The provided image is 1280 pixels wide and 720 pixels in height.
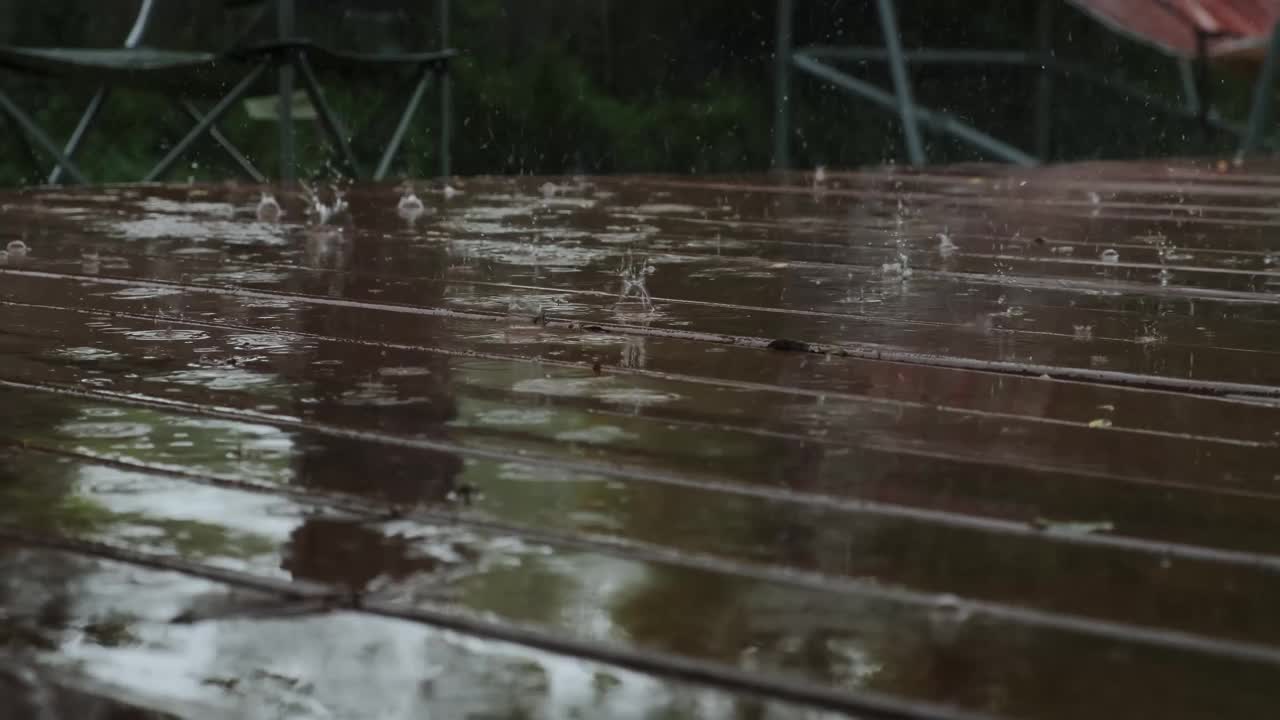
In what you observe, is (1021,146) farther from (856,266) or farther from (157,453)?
(157,453)

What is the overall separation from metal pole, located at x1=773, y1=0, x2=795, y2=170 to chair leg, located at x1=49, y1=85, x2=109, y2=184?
2448mm

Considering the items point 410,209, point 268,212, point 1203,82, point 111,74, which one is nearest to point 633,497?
point 268,212

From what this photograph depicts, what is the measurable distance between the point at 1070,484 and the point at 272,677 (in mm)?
470

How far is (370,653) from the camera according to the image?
1.83 ft

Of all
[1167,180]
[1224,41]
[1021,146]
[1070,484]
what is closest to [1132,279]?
[1070,484]

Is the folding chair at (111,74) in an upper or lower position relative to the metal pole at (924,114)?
lower

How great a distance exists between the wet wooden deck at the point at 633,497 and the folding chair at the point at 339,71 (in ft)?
7.86

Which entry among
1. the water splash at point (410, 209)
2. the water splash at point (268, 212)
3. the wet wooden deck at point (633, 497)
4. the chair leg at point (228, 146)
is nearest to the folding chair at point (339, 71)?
the chair leg at point (228, 146)

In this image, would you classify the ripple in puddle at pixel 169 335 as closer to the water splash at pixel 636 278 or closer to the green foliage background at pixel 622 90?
the water splash at pixel 636 278

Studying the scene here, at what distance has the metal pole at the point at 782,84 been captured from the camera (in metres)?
5.82

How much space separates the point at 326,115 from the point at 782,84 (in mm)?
2000

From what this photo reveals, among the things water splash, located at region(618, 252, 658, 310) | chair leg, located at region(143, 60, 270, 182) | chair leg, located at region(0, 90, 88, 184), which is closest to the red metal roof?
chair leg, located at region(143, 60, 270, 182)

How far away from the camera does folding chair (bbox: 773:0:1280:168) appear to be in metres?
5.85

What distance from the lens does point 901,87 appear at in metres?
5.81
